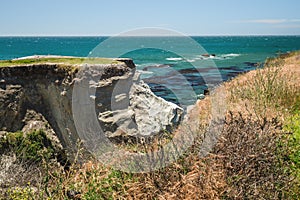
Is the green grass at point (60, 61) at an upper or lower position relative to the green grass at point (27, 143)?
upper

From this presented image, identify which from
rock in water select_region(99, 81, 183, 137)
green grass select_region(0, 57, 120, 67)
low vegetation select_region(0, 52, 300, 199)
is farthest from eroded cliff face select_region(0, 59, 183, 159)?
low vegetation select_region(0, 52, 300, 199)

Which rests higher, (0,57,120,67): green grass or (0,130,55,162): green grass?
(0,57,120,67): green grass

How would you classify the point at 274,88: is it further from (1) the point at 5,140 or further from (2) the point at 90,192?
(1) the point at 5,140

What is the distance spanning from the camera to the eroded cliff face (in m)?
10.0

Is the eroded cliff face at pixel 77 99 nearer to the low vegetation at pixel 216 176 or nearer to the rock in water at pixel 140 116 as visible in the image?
the rock in water at pixel 140 116

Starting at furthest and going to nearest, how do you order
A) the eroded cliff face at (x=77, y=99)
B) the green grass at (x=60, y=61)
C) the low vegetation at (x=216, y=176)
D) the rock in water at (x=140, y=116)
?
the green grass at (x=60, y=61), the rock in water at (x=140, y=116), the eroded cliff face at (x=77, y=99), the low vegetation at (x=216, y=176)

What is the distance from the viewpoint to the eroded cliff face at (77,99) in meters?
10.0

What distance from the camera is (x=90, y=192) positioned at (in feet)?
14.2

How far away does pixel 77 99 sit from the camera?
10234 millimetres

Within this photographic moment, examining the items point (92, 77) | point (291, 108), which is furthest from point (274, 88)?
point (92, 77)

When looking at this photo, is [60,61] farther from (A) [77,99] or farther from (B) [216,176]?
(B) [216,176]

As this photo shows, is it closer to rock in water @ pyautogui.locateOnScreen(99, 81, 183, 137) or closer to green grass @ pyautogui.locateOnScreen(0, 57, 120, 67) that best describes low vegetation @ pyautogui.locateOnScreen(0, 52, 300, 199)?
rock in water @ pyautogui.locateOnScreen(99, 81, 183, 137)

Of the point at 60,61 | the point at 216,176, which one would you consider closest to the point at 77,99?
the point at 60,61

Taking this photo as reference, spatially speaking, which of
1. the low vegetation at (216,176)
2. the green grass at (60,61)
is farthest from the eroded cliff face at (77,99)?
the low vegetation at (216,176)
